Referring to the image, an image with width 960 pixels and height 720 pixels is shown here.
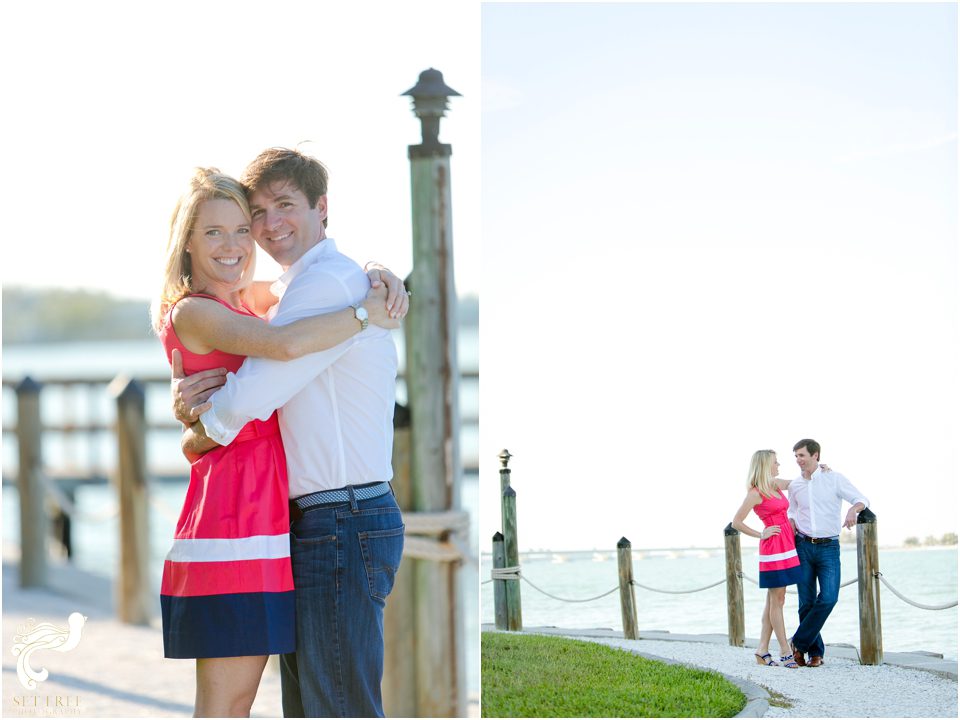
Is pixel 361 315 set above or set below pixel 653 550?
above

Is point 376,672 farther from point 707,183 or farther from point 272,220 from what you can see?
point 707,183

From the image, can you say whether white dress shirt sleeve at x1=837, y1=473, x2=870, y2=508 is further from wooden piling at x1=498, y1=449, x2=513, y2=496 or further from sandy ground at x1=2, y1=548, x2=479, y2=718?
sandy ground at x1=2, y1=548, x2=479, y2=718

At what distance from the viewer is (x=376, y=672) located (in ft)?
6.39

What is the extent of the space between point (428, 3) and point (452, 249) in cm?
91

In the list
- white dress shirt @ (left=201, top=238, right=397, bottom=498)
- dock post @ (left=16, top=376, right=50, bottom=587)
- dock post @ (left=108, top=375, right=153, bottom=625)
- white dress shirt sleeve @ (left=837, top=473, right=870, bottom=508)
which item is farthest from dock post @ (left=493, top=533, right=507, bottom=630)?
dock post @ (left=16, top=376, right=50, bottom=587)

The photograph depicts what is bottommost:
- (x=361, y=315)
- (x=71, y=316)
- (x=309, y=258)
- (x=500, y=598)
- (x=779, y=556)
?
(x=500, y=598)

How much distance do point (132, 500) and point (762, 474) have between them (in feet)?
8.35

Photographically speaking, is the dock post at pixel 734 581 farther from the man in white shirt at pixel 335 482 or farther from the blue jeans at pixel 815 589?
the man in white shirt at pixel 335 482

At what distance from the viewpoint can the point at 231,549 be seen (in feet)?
6.23

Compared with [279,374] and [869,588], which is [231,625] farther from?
[869,588]

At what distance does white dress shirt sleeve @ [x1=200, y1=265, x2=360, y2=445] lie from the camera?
1.83m

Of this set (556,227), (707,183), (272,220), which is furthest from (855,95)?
(272,220)

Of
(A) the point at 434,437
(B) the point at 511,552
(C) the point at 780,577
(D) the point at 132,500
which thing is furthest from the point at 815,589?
(D) the point at 132,500

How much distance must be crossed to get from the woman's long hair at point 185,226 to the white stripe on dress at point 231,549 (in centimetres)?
41
